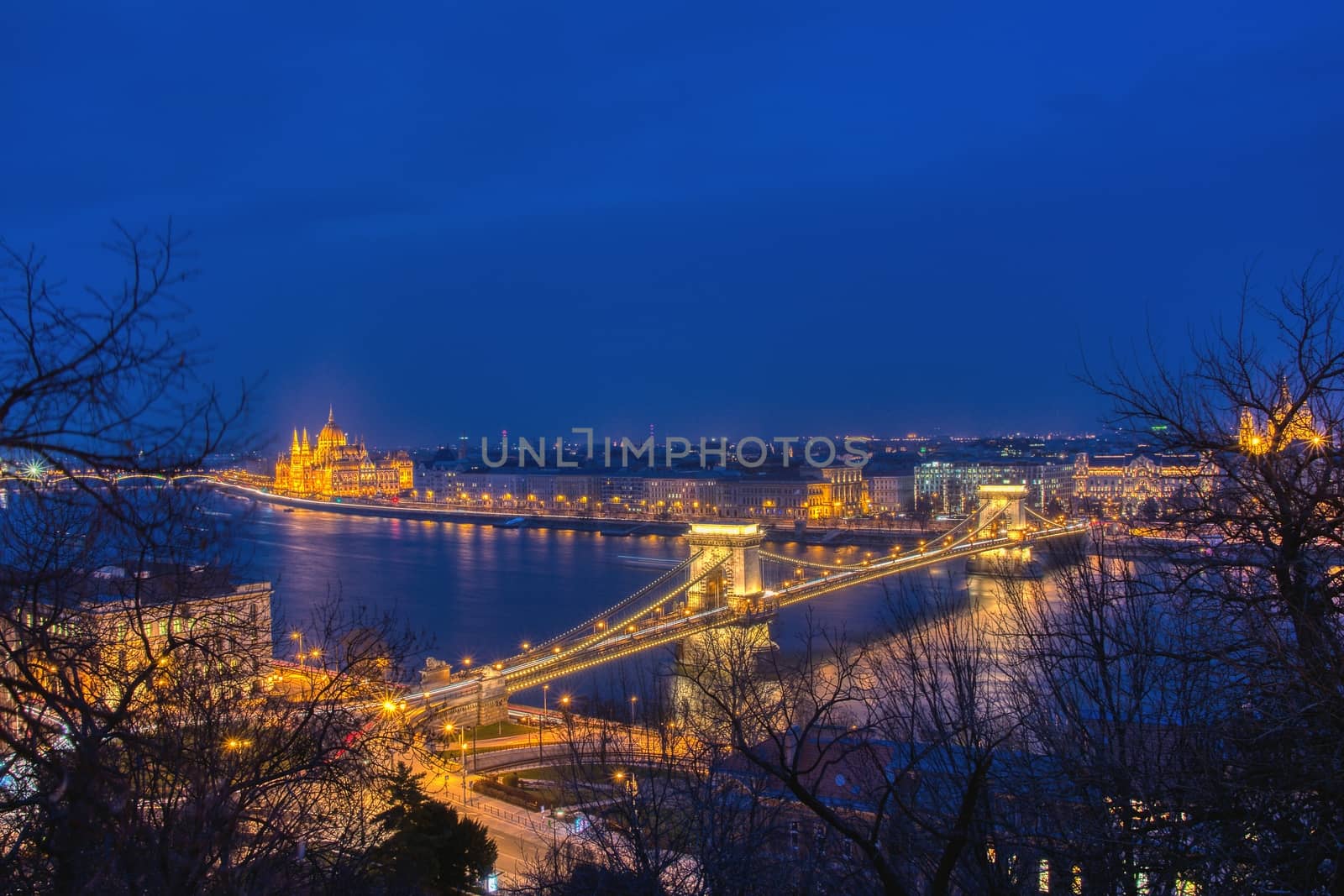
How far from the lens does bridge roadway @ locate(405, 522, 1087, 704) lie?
722cm

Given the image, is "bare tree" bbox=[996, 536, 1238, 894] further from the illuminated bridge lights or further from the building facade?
the building facade

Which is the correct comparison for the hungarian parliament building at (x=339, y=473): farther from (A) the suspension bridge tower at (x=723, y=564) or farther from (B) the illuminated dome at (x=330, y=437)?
(A) the suspension bridge tower at (x=723, y=564)

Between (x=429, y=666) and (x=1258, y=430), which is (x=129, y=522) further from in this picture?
(x=429, y=666)

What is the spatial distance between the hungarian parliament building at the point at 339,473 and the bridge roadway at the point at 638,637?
96.8 ft

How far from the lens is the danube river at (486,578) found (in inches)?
409

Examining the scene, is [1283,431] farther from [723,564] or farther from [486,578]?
[486,578]

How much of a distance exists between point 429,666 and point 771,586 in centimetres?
642

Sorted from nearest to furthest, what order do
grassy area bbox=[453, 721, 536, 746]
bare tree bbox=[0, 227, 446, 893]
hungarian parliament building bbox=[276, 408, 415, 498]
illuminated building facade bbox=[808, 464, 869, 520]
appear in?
bare tree bbox=[0, 227, 446, 893], grassy area bbox=[453, 721, 536, 746], illuminated building facade bbox=[808, 464, 869, 520], hungarian parliament building bbox=[276, 408, 415, 498]

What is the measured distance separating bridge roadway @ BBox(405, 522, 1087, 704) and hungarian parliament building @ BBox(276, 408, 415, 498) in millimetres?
29508

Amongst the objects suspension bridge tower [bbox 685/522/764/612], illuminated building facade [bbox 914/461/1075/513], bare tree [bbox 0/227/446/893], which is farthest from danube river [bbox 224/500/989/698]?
illuminated building facade [bbox 914/461/1075/513]

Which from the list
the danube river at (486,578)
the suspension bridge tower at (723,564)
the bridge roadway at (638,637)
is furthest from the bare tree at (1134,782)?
the suspension bridge tower at (723,564)

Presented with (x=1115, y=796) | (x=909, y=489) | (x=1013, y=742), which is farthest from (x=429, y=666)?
(x=909, y=489)

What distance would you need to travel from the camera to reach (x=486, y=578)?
14539mm

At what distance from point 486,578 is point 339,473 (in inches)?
1124
